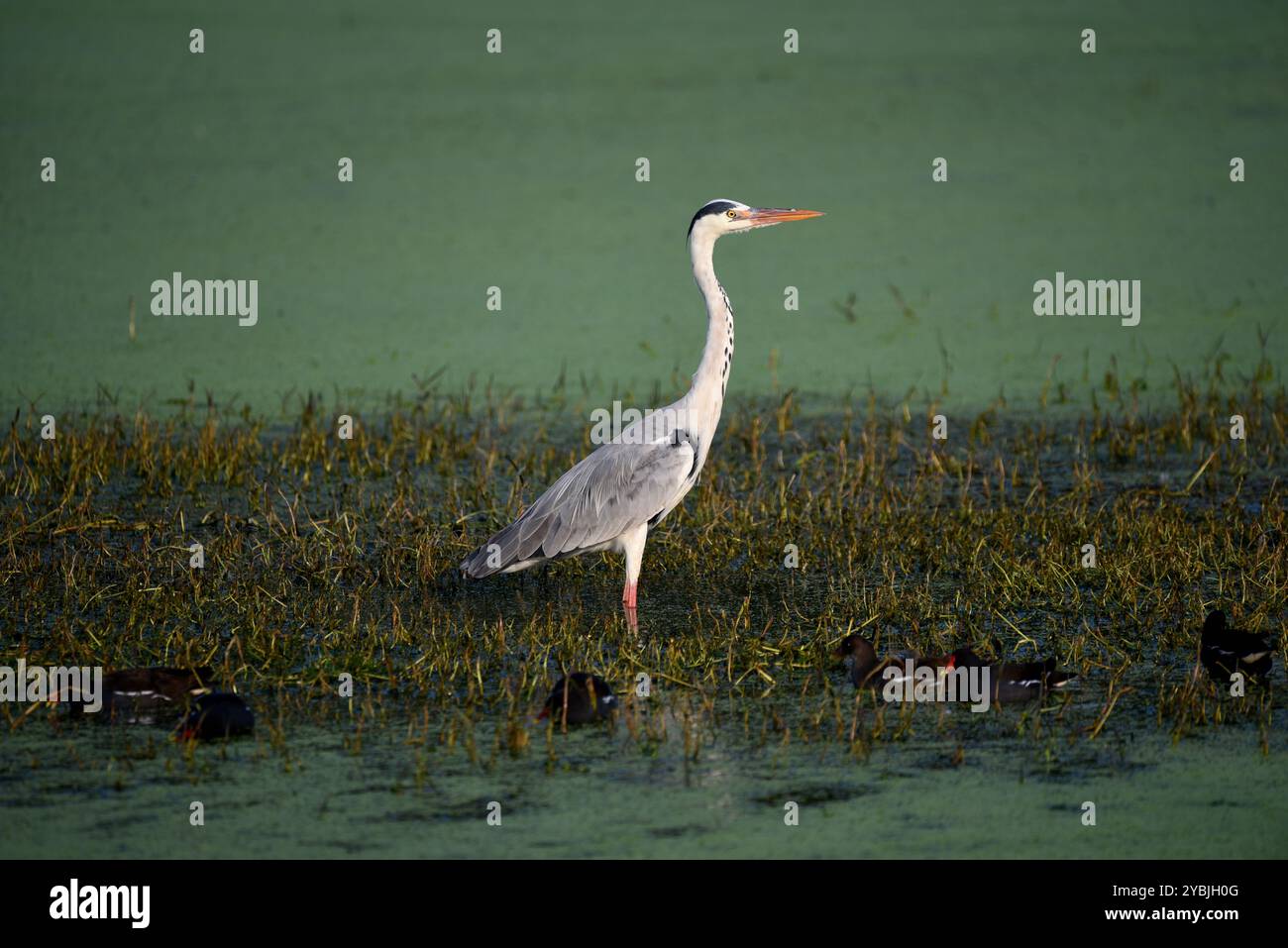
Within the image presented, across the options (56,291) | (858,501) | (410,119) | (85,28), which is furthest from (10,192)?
(858,501)

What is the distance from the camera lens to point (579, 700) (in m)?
6.29

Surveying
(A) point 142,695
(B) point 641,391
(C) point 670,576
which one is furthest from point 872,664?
(B) point 641,391

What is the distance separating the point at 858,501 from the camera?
30.9ft

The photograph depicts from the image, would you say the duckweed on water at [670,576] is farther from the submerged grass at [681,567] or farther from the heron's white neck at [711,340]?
the heron's white neck at [711,340]

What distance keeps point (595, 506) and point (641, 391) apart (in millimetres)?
3985

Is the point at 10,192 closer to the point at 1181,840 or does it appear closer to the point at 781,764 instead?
the point at 781,764

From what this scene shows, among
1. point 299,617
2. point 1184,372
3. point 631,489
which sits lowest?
point 299,617

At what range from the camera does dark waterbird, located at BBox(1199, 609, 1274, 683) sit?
6525mm

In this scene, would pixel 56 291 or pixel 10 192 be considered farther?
pixel 10 192

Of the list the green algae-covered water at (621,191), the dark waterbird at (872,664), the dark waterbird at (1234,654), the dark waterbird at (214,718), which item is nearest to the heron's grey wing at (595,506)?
the dark waterbird at (872,664)

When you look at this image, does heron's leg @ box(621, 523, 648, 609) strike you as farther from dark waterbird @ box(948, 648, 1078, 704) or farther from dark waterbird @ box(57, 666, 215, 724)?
dark waterbird @ box(57, 666, 215, 724)

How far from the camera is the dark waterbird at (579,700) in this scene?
20.6ft

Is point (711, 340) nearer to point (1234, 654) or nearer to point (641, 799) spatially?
point (1234, 654)

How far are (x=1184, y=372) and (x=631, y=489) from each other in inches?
205
